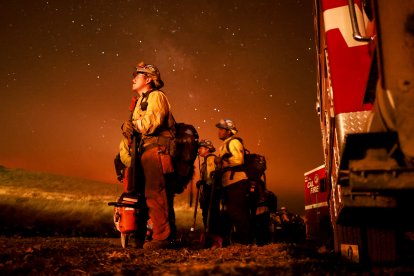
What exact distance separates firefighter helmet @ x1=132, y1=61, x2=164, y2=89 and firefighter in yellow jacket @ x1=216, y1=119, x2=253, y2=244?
2.02m

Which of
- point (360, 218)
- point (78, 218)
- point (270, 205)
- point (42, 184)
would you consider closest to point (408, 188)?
point (360, 218)

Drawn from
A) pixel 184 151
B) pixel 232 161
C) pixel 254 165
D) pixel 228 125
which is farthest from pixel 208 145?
pixel 184 151

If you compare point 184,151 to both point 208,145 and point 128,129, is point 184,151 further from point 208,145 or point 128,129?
point 208,145

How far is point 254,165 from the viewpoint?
7.58 meters

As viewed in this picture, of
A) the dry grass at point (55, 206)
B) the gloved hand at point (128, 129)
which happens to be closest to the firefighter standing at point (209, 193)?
the gloved hand at point (128, 129)

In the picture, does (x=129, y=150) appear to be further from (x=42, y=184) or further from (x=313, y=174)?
(x=42, y=184)

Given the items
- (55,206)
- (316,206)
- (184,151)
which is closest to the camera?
(184,151)

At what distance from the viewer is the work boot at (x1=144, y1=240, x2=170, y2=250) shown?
405cm

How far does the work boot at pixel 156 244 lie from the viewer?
4051mm

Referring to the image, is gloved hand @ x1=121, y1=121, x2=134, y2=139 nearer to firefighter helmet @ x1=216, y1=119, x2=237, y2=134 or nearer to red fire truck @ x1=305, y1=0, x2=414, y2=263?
firefighter helmet @ x1=216, y1=119, x2=237, y2=134

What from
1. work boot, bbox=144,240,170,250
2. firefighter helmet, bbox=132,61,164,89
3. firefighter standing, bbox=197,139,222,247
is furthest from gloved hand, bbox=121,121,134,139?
firefighter standing, bbox=197,139,222,247

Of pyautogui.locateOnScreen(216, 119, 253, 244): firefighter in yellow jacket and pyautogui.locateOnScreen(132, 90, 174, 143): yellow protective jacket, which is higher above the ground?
pyautogui.locateOnScreen(132, 90, 174, 143): yellow protective jacket

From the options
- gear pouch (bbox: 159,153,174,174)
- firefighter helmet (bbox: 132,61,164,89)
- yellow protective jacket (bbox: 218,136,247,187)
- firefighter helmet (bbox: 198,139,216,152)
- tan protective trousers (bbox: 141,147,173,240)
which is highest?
firefighter helmet (bbox: 132,61,164,89)

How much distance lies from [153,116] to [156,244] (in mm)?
1517
